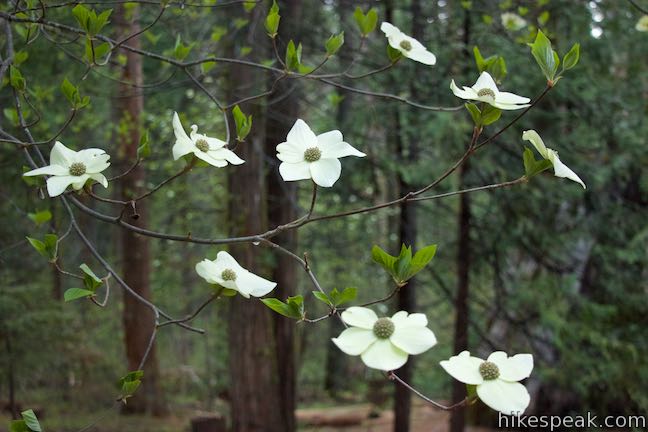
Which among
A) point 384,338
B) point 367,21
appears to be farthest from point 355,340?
point 367,21

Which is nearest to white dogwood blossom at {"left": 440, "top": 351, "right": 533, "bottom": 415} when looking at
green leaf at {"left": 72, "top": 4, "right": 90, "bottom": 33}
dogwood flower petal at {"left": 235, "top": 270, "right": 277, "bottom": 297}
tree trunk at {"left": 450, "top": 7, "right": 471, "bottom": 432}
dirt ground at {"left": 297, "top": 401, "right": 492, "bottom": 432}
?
dogwood flower petal at {"left": 235, "top": 270, "right": 277, "bottom": 297}

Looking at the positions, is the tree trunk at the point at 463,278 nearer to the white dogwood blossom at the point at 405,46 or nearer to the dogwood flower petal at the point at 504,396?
the white dogwood blossom at the point at 405,46

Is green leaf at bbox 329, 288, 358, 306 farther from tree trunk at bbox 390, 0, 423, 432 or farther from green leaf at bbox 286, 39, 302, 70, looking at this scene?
tree trunk at bbox 390, 0, 423, 432

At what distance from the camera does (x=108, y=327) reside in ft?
30.6

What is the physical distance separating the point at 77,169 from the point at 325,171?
0.52m

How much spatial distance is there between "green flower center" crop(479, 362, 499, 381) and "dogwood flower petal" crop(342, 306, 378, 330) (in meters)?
0.20

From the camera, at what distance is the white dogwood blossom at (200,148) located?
1381 mm

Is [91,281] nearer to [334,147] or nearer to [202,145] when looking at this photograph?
[202,145]

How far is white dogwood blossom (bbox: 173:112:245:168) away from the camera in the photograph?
1.38 m

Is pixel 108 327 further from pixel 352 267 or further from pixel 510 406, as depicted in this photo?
pixel 510 406

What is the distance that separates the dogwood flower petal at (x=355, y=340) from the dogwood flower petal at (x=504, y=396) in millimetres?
204

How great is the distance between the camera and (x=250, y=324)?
5117 millimetres

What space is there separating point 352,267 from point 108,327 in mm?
3937

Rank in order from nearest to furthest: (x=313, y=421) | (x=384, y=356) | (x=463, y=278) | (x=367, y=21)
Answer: (x=384, y=356)
(x=367, y=21)
(x=463, y=278)
(x=313, y=421)
